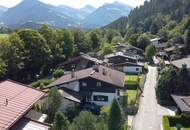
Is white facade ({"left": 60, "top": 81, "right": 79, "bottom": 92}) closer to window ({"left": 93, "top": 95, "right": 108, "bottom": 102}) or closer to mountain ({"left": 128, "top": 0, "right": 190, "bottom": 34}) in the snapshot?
window ({"left": 93, "top": 95, "right": 108, "bottom": 102})

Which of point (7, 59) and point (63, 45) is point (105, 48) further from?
point (7, 59)

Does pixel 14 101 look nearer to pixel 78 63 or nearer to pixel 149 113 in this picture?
pixel 149 113

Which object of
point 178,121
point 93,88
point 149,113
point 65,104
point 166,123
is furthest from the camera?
point 93,88

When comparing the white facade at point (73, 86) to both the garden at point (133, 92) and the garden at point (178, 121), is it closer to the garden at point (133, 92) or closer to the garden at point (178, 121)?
the garden at point (133, 92)

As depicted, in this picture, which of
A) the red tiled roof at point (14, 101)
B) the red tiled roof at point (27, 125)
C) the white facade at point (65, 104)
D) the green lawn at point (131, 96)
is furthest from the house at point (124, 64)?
the red tiled roof at point (27, 125)

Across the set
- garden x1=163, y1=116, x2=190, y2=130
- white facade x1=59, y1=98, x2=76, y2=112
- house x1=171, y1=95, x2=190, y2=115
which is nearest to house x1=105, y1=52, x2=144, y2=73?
house x1=171, y1=95, x2=190, y2=115

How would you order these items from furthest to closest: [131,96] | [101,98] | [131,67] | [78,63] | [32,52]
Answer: [131,67]
[78,63]
[32,52]
[131,96]
[101,98]

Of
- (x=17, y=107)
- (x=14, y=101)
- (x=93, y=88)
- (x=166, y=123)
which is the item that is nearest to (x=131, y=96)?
(x=93, y=88)
